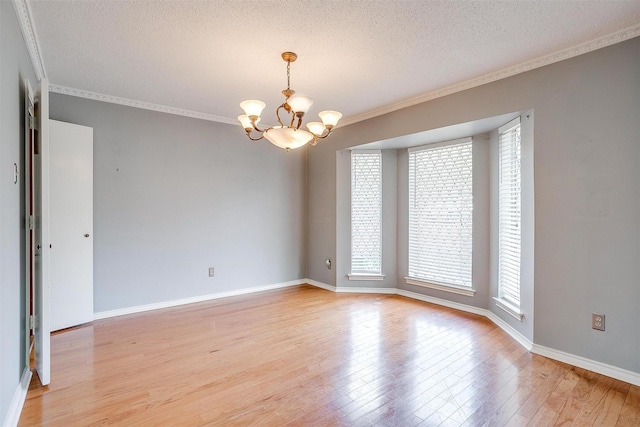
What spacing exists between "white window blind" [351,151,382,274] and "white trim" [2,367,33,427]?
372cm

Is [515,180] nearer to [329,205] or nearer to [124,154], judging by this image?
[329,205]

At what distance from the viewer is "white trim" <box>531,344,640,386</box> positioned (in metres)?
2.39

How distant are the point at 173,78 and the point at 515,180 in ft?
11.9

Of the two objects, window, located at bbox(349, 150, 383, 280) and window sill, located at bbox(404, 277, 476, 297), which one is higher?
window, located at bbox(349, 150, 383, 280)

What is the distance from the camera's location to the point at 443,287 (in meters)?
4.28

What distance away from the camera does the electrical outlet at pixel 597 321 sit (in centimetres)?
253

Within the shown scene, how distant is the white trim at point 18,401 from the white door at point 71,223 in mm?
1196

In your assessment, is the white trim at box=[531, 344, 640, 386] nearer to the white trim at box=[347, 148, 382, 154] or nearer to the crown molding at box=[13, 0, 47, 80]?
the white trim at box=[347, 148, 382, 154]

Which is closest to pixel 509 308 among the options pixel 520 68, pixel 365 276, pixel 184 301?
pixel 365 276

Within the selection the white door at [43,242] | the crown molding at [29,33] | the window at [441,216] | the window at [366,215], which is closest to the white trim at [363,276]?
the window at [366,215]

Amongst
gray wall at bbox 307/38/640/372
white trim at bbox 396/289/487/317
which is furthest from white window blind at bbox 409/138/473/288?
gray wall at bbox 307/38/640/372

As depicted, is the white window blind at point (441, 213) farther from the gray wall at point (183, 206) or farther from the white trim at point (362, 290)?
the gray wall at point (183, 206)

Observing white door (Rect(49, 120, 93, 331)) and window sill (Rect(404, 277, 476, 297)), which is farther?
window sill (Rect(404, 277, 476, 297))

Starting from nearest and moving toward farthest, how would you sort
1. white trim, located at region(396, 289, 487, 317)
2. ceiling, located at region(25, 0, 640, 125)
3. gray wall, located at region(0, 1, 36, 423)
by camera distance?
gray wall, located at region(0, 1, 36, 423) < ceiling, located at region(25, 0, 640, 125) < white trim, located at region(396, 289, 487, 317)
